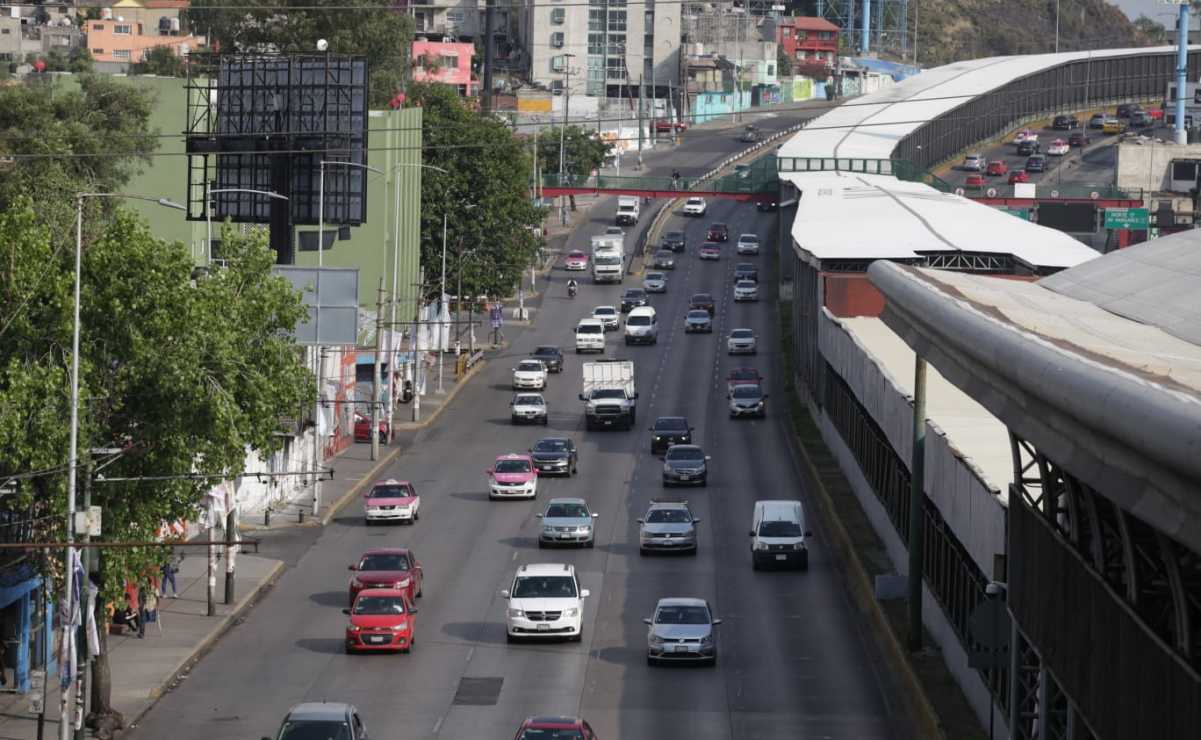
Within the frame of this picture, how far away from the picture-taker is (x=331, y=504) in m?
64.7

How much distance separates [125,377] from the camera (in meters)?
37.1

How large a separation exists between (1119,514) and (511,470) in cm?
4525

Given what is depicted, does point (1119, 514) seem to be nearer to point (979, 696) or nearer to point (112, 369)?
point (979, 696)

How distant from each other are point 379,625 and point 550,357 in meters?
52.3

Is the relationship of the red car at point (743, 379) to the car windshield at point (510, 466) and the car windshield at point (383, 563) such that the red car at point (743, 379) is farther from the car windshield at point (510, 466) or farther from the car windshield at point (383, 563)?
the car windshield at point (383, 563)

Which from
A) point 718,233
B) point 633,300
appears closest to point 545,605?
point 633,300

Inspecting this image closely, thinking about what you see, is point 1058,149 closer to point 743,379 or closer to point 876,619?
point 743,379

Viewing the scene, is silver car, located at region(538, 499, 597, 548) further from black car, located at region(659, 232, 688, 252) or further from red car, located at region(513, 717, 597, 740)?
black car, located at region(659, 232, 688, 252)

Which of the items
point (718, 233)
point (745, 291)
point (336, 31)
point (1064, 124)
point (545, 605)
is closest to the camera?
point (545, 605)

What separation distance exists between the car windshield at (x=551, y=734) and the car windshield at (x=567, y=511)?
24835mm

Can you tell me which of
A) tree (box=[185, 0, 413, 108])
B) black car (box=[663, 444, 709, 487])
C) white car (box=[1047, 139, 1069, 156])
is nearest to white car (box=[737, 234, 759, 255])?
tree (box=[185, 0, 413, 108])

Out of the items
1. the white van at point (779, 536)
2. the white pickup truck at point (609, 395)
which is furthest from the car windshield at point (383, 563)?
the white pickup truck at point (609, 395)

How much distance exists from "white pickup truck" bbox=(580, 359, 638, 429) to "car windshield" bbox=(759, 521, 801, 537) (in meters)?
26.2

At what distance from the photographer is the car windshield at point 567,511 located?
57.5 m
